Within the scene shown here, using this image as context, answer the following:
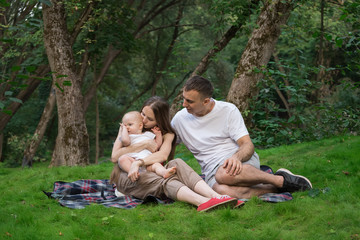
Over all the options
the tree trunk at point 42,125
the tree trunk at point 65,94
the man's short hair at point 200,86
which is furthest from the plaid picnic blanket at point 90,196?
the tree trunk at point 42,125

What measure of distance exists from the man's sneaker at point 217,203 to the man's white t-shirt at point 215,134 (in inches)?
29.1

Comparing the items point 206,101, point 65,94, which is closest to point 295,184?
point 206,101

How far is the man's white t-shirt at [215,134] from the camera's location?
496cm

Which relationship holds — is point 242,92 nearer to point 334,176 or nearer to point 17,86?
point 334,176

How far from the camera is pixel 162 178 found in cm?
497

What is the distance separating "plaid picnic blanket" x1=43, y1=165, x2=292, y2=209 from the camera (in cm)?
466

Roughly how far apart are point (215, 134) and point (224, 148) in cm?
20

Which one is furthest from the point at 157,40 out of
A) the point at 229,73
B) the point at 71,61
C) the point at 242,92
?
the point at 242,92

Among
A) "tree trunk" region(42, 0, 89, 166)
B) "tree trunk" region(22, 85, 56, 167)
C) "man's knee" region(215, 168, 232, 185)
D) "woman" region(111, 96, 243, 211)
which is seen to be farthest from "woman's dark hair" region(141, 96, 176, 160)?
"tree trunk" region(22, 85, 56, 167)

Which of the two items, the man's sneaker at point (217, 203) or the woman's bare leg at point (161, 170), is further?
the woman's bare leg at point (161, 170)

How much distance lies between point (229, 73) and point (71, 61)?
13628mm

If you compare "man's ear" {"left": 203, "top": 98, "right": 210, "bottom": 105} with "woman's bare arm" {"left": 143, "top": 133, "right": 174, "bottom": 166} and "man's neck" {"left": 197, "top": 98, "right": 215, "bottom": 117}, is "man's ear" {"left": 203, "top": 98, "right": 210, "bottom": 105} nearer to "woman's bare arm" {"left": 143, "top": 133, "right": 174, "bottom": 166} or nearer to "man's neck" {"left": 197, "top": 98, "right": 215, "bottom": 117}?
"man's neck" {"left": 197, "top": 98, "right": 215, "bottom": 117}

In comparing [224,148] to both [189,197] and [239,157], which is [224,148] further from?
[189,197]

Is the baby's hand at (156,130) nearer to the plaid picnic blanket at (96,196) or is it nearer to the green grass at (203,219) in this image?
the plaid picnic blanket at (96,196)
